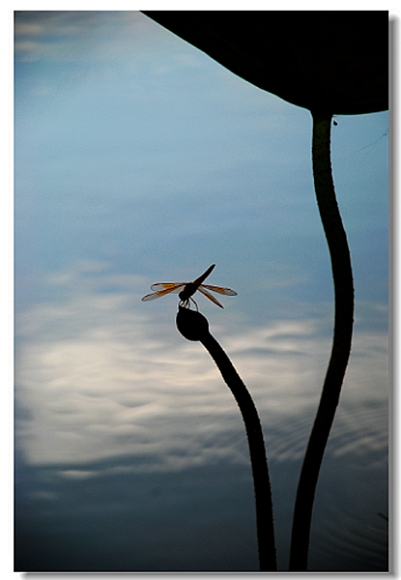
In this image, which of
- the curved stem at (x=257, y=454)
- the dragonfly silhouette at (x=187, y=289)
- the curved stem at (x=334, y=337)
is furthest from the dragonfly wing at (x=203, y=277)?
the curved stem at (x=334, y=337)

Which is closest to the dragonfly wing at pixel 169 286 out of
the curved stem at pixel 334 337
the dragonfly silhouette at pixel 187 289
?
the dragonfly silhouette at pixel 187 289

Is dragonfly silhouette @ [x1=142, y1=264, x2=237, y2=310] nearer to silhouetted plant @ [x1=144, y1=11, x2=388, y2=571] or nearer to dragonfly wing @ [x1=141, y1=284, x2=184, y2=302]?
dragonfly wing @ [x1=141, y1=284, x2=184, y2=302]

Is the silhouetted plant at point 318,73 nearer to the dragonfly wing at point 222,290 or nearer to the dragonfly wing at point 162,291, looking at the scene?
the dragonfly wing at point 222,290

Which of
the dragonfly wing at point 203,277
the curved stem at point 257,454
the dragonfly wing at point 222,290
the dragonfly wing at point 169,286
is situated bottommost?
the curved stem at point 257,454

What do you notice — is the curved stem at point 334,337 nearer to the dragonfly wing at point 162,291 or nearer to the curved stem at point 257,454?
the curved stem at point 257,454

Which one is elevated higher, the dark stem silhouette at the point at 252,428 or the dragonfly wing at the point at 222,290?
the dragonfly wing at the point at 222,290

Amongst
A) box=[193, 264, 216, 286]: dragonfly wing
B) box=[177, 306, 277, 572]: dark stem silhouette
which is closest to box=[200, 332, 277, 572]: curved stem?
box=[177, 306, 277, 572]: dark stem silhouette

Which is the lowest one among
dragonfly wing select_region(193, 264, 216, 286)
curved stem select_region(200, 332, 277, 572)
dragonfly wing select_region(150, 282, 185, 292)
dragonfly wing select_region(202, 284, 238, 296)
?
curved stem select_region(200, 332, 277, 572)
